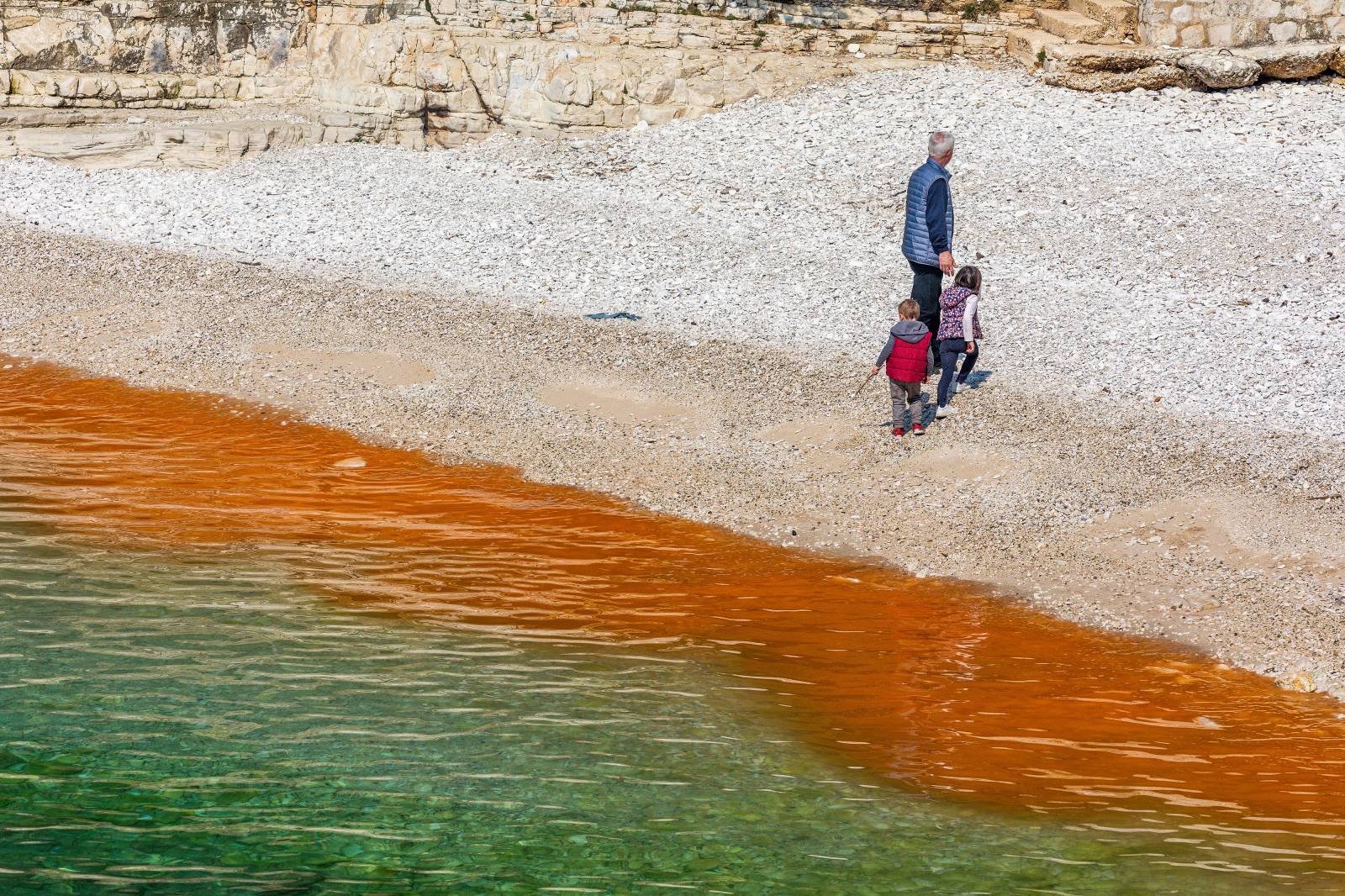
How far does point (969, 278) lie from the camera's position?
33.4 ft

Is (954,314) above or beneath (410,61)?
beneath

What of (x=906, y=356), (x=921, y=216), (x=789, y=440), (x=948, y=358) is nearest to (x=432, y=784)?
(x=789, y=440)

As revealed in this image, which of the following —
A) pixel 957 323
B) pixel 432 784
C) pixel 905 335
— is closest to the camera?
pixel 432 784

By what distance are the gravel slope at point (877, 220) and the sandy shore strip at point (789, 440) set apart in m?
0.91

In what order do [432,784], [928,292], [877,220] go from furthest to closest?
1. [877,220]
2. [928,292]
3. [432,784]

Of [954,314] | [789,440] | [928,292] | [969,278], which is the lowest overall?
[789,440]

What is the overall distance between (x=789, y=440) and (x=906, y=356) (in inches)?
47.0

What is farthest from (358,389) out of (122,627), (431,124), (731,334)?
(431,124)

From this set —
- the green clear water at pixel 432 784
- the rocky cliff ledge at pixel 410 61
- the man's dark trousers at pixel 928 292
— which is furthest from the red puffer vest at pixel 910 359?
the rocky cliff ledge at pixel 410 61

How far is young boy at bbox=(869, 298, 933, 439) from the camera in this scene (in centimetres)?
984

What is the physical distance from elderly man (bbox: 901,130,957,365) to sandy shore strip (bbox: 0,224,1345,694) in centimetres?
100

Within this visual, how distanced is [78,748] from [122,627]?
4.21 feet

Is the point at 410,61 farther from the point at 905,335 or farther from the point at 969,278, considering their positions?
the point at 905,335

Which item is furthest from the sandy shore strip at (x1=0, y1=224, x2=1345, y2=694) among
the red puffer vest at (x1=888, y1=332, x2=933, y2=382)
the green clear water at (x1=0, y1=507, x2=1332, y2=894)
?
the green clear water at (x1=0, y1=507, x2=1332, y2=894)
